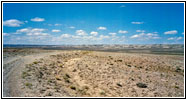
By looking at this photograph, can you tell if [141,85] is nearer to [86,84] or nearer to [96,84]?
[96,84]

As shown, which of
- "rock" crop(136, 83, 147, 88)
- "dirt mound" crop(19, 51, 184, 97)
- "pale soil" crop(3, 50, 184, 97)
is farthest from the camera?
"rock" crop(136, 83, 147, 88)

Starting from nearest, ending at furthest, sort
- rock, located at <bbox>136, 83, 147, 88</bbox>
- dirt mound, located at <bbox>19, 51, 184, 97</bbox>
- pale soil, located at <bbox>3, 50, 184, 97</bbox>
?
pale soil, located at <bbox>3, 50, 184, 97</bbox>
dirt mound, located at <bbox>19, 51, 184, 97</bbox>
rock, located at <bbox>136, 83, 147, 88</bbox>

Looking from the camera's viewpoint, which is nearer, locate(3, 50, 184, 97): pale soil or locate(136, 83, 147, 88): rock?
locate(3, 50, 184, 97): pale soil

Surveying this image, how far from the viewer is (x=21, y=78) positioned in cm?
1955

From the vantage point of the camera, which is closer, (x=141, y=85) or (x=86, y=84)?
(x=86, y=84)

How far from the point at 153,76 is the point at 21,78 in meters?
20.7

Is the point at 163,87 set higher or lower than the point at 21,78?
lower

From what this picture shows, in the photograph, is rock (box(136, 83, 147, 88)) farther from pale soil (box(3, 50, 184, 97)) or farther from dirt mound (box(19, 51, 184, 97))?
pale soil (box(3, 50, 184, 97))

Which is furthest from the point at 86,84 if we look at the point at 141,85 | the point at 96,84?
the point at 141,85

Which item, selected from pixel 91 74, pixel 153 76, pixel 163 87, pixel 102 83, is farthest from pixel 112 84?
pixel 153 76

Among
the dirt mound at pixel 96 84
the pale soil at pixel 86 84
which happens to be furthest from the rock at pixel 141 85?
the pale soil at pixel 86 84

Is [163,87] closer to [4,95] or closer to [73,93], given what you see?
[73,93]

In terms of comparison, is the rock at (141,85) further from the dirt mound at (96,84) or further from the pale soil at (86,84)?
the pale soil at (86,84)

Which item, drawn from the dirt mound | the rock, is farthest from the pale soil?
the rock
